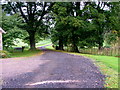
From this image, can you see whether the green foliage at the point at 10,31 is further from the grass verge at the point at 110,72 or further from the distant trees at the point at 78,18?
the grass verge at the point at 110,72

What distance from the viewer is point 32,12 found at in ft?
72.8

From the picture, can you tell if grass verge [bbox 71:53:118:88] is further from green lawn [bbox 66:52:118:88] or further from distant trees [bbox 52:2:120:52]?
distant trees [bbox 52:2:120:52]

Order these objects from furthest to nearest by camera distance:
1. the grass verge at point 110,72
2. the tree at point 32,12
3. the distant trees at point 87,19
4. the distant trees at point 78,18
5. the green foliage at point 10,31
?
the tree at point 32,12
the distant trees at point 78,18
the distant trees at point 87,19
the green foliage at point 10,31
the grass verge at point 110,72

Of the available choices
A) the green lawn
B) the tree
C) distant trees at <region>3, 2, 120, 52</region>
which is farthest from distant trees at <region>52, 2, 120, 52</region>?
the green lawn

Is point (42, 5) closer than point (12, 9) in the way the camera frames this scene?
No

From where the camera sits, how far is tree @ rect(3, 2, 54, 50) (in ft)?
66.7

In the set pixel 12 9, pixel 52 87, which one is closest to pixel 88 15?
pixel 12 9

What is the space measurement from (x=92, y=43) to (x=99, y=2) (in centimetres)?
599

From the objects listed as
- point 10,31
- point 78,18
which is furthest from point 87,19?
point 10,31

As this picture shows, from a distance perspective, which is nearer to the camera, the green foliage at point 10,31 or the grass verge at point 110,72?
the grass verge at point 110,72

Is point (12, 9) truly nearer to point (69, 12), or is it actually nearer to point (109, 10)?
point (69, 12)

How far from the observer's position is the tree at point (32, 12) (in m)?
20.3

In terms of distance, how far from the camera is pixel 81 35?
18.0m

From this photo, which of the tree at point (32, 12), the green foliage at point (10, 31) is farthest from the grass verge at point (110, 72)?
the tree at point (32, 12)
